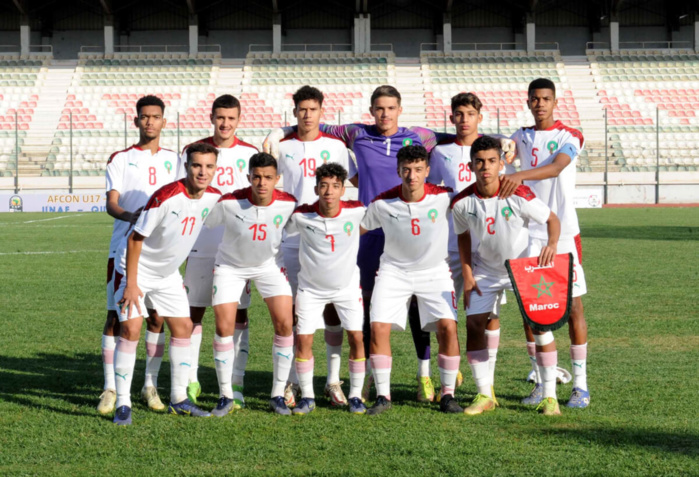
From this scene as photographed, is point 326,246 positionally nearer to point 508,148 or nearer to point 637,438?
point 508,148

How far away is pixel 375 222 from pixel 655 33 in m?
40.3

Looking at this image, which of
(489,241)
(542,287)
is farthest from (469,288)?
(542,287)

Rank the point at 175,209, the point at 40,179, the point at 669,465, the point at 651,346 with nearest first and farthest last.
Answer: the point at 669,465 → the point at 175,209 → the point at 651,346 → the point at 40,179

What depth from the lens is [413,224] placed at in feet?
17.4

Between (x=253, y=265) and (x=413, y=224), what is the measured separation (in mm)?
1035

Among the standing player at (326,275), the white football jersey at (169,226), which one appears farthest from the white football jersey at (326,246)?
the white football jersey at (169,226)

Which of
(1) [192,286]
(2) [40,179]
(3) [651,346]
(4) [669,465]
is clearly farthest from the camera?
(2) [40,179]

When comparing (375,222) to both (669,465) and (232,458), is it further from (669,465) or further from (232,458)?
(669,465)

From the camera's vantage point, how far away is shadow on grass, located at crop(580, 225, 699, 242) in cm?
1808

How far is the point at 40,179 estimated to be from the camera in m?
31.9

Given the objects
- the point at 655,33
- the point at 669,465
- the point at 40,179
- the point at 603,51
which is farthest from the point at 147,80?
the point at 669,465

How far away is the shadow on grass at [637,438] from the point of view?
427cm

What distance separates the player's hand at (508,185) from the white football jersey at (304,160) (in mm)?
1177

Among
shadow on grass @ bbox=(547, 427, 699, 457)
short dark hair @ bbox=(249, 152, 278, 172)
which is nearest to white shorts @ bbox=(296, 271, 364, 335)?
short dark hair @ bbox=(249, 152, 278, 172)
